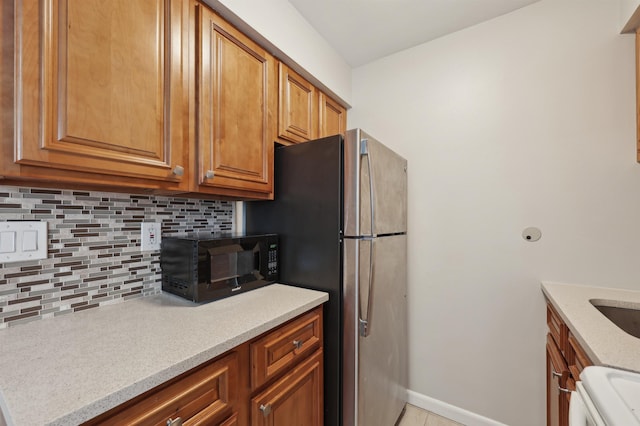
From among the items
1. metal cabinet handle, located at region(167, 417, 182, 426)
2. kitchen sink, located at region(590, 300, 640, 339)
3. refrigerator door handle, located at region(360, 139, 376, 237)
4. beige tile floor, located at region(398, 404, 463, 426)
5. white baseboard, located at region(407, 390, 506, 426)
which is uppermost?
refrigerator door handle, located at region(360, 139, 376, 237)

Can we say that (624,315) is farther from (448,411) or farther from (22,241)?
(22,241)

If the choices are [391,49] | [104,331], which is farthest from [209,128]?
[391,49]

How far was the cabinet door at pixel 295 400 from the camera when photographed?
3.14 feet

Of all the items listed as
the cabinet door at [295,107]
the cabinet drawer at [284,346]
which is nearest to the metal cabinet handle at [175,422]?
the cabinet drawer at [284,346]

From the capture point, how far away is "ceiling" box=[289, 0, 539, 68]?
1.57 meters

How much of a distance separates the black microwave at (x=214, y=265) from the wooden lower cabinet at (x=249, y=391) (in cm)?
34

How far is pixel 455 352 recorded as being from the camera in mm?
1762

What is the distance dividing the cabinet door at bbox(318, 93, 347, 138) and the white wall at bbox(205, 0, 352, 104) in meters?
0.08

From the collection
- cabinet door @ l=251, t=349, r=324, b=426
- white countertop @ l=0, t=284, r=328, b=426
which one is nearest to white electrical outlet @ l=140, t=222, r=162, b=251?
white countertop @ l=0, t=284, r=328, b=426

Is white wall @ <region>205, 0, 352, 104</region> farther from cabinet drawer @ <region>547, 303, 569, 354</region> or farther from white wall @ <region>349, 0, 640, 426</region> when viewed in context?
cabinet drawer @ <region>547, 303, 569, 354</region>

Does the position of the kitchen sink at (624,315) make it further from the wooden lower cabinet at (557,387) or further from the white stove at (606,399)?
the white stove at (606,399)

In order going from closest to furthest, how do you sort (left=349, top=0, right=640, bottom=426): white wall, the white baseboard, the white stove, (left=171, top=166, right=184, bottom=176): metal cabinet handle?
the white stove → (left=171, top=166, right=184, bottom=176): metal cabinet handle → (left=349, top=0, right=640, bottom=426): white wall → the white baseboard

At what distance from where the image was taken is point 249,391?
921mm

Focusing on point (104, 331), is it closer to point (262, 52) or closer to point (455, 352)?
point (262, 52)
